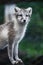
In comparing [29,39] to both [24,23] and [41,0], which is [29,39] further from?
[41,0]

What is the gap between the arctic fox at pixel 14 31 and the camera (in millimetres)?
2074

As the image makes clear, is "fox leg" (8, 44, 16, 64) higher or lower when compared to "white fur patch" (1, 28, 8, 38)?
lower

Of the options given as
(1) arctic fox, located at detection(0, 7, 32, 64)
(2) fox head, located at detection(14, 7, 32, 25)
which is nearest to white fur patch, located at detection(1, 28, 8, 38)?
(1) arctic fox, located at detection(0, 7, 32, 64)

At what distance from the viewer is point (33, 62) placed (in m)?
2.12

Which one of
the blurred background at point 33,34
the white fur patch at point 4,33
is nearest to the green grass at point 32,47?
the blurred background at point 33,34

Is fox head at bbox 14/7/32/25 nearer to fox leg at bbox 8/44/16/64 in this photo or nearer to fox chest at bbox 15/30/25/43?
fox chest at bbox 15/30/25/43

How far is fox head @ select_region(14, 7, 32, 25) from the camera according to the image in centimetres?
204

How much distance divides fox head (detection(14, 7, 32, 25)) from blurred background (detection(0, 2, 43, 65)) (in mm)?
43

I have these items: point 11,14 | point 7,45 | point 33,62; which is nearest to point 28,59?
→ point 33,62

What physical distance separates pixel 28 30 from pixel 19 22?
0.11 m

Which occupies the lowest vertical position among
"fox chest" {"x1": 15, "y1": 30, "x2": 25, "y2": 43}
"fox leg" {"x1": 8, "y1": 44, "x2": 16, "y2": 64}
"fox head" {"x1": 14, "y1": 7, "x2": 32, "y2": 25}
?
"fox leg" {"x1": 8, "y1": 44, "x2": 16, "y2": 64}

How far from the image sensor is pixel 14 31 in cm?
209

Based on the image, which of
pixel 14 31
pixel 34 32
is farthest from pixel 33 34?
pixel 14 31

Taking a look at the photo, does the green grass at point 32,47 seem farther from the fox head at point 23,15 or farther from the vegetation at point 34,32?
the fox head at point 23,15
